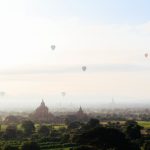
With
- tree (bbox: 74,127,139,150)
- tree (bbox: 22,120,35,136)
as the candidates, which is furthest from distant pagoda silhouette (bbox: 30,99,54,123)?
tree (bbox: 74,127,139,150)

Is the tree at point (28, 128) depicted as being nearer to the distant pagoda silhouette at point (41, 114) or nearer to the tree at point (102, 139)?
the tree at point (102, 139)

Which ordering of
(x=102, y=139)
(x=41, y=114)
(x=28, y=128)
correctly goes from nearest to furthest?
(x=102, y=139) < (x=28, y=128) < (x=41, y=114)

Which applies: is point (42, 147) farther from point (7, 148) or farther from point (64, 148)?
point (7, 148)

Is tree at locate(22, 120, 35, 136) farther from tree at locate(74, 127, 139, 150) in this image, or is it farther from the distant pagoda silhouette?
the distant pagoda silhouette

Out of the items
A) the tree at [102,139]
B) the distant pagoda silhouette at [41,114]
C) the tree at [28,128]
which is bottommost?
the tree at [102,139]

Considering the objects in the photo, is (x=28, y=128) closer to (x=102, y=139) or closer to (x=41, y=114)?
(x=102, y=139)

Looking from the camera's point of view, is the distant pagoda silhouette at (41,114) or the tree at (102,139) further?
the distant pagoda silhouette at (41,114)

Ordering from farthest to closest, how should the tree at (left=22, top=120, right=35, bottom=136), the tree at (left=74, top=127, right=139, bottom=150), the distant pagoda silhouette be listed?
1. the distant pagoda silhouette
2. the tree at (left=22, top=120, right=35, bottom=136)
3. the tree at (left=74, top=127, right=139, bottom=150)

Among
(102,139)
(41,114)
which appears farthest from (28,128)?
(41,114)

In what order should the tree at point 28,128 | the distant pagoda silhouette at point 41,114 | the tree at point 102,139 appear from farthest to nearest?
the distant pagoda silhouette at point 41,114, the tree at point 28,128, the tree at point 102,139

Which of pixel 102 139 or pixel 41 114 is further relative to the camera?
pixel 41 114

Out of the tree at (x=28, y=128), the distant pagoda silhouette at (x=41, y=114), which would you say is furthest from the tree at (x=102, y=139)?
the distant pagoda silhouette at (x=41, y=114)

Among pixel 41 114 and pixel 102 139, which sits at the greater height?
pixel 41 114
